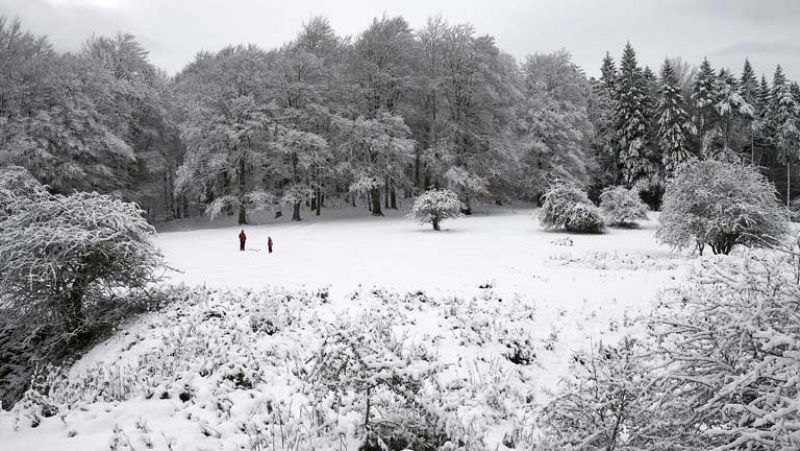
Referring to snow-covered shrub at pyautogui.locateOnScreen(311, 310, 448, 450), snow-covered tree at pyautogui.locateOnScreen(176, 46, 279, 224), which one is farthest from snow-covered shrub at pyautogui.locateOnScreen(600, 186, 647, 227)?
snow-covered shrub at pyautogui.locateOnScreen(311, 310, 448, 450)

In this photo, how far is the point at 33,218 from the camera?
32.2 ft

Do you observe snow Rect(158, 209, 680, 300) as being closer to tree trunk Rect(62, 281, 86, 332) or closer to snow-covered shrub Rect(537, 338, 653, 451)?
tree trunk Rect(62, 281, 86, 332)

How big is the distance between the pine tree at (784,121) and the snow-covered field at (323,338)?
117 feet

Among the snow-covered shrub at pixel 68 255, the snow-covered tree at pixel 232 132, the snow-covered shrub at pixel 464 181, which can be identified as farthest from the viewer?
the snow-covered shrub at pixel 464 181

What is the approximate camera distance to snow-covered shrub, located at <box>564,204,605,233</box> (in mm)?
23969

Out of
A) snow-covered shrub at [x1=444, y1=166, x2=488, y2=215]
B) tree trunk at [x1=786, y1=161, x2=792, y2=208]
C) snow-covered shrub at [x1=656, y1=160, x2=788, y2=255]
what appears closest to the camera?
snow-covered shrub at [x1=656, y1=160, x2=788, y2=255]

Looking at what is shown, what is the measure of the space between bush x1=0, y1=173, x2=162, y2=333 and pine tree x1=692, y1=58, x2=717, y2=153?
45.6 metres

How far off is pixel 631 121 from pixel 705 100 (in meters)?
6.71

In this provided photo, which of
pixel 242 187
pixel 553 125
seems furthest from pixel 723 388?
pixel 553 125

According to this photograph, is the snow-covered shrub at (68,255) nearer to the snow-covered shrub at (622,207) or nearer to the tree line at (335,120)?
the tree line at (335,120)

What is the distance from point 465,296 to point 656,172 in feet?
117

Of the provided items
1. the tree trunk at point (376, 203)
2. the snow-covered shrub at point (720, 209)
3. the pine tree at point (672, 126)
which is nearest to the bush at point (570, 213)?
the snow-covered shrub at point (720, 209)

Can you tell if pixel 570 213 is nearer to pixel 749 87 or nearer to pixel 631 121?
pixel 631 121

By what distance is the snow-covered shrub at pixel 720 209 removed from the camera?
592 inches
